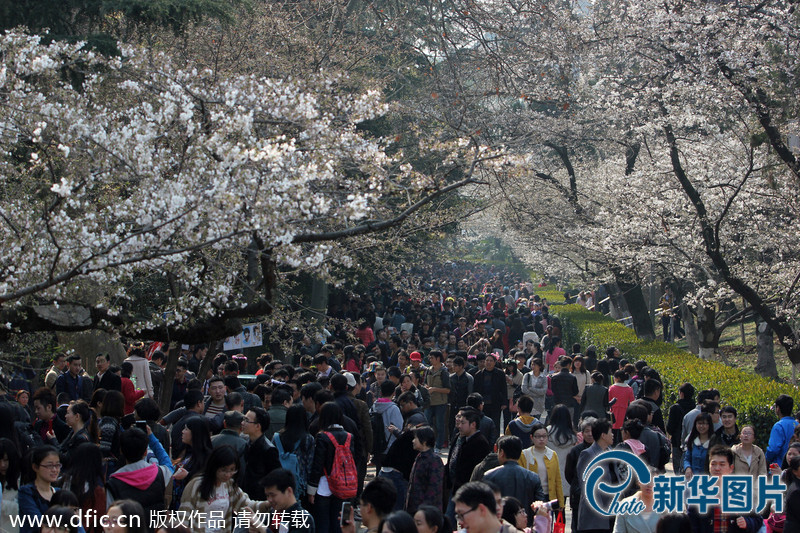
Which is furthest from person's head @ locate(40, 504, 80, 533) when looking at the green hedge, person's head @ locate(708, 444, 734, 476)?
the green hedge

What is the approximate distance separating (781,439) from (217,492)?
6.29 metres

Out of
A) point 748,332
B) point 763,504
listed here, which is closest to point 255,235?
point 763,504

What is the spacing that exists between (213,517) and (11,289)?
2441 mm

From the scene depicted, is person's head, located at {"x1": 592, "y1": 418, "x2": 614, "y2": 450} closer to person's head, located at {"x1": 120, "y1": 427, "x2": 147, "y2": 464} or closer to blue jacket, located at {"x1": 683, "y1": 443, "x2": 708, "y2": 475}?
blue jacket, located at {"x1": 683, "y1": 443, "x2": 708, "y2": 475}

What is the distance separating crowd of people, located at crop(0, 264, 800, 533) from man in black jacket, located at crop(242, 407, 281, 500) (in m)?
0.01

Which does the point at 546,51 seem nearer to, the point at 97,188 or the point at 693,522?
the point at 97,188

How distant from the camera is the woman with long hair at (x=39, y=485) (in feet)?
19.7

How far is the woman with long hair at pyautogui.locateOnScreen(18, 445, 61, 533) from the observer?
599 centimetres

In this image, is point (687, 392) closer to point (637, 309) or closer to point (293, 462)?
point (293, 462)

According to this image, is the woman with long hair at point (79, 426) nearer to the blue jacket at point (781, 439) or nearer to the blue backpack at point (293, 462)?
the blue backpack at point (293, 462)

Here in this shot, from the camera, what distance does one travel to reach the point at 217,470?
6.20m

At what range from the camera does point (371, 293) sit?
33219 mm

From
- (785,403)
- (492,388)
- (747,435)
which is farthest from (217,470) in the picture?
(492,388)

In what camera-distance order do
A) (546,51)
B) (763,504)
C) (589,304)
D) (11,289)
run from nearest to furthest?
(11,289), (763,504), (546,51), (589,304)
